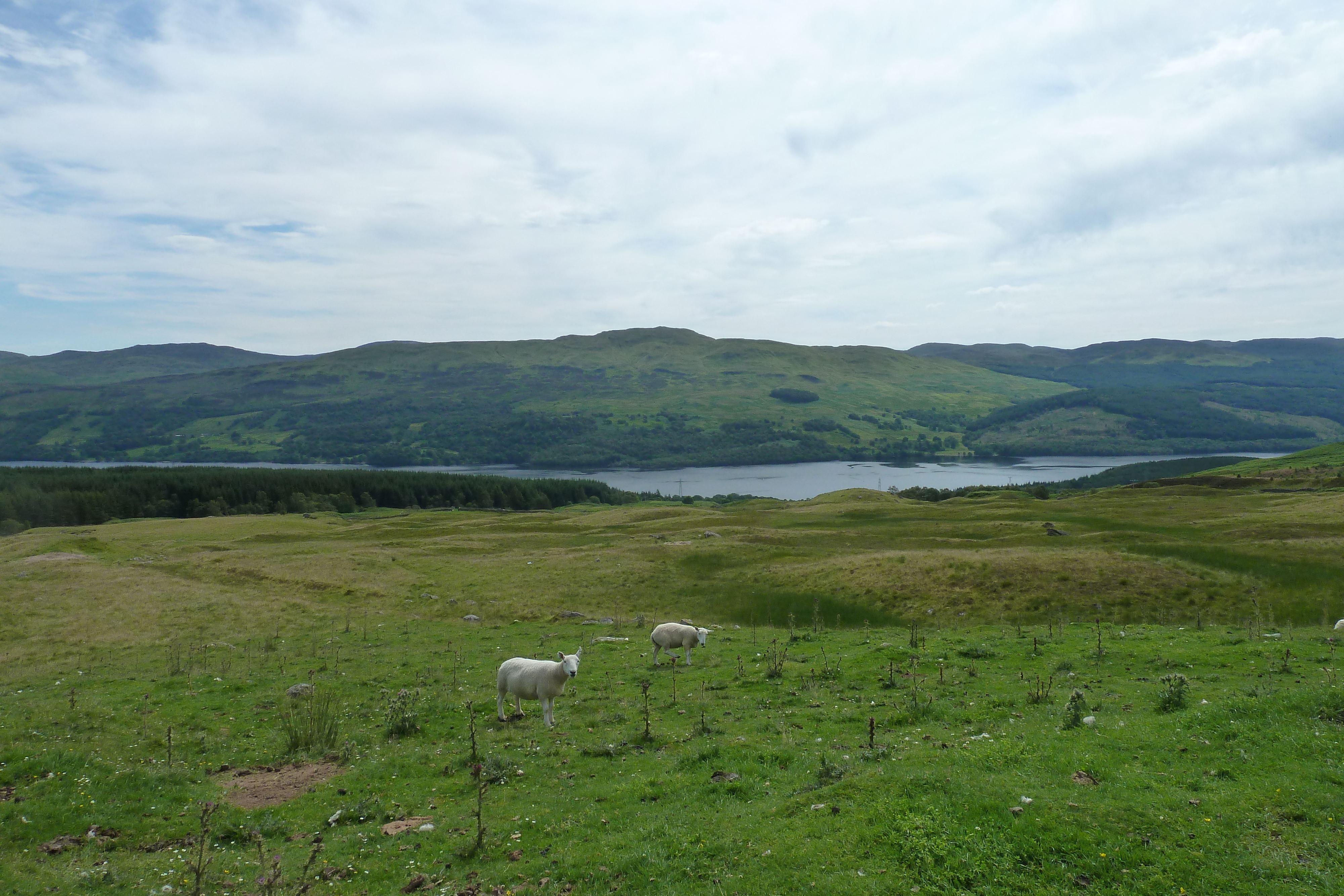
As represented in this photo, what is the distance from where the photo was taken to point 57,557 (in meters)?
49.2

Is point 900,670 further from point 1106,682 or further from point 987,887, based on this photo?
point 987,887

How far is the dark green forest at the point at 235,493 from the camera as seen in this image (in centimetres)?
12625

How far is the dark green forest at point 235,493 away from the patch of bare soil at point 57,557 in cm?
7861

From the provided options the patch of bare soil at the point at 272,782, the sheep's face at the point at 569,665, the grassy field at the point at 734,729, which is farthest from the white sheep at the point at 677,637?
the patch of bare soil at the point at 272,782

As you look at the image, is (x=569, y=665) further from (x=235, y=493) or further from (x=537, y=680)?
(x=235, y=493)

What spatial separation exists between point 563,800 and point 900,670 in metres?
12.3

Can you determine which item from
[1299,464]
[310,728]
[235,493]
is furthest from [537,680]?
[1299,464]

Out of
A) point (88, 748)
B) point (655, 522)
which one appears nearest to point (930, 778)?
point (88, 748)

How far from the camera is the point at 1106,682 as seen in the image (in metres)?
19.5

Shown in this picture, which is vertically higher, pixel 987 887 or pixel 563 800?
pixel 987 887

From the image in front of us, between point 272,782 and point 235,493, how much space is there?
160m

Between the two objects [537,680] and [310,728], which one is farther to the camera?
[537,680]

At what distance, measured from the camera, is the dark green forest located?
126250 millimetres

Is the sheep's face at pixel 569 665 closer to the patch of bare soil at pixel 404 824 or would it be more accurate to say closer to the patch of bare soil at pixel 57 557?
the patch of bare soil at pixel 404 824
